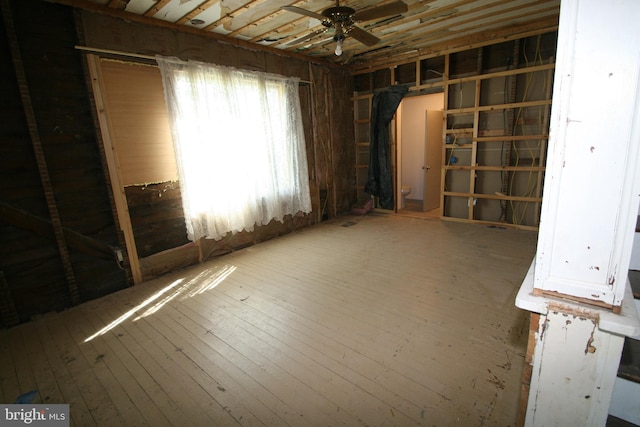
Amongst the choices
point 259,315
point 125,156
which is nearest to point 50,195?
point 125,156

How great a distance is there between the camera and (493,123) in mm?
4523

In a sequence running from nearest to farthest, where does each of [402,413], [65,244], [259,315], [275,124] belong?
1. [402,413]
2. [259,315]
3. [65,244]
4. [275,124]

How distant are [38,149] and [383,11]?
3227 mm

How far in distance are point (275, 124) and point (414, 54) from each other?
2590 mm

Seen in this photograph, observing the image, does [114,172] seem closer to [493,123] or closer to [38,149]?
[38,149]

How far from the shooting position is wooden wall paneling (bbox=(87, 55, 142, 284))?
2.85 metres

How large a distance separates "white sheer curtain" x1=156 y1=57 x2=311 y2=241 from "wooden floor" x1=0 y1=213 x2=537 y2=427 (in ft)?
2.68

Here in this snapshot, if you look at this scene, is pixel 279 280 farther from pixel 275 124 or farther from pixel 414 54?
pixel 414 54

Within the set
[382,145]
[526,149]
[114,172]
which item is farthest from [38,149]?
[526,149]

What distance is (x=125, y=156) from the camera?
312 centimetres

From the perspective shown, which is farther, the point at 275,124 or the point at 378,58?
the point at 378,58

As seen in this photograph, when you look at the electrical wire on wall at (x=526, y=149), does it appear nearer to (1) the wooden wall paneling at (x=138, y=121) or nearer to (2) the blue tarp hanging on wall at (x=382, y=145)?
(2) the blue tarp hanging on wall at (x=382, y=145)

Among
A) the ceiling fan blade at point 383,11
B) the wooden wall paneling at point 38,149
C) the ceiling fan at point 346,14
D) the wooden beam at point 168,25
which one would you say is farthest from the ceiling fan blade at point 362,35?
the wooden wall paneling at point 38,149

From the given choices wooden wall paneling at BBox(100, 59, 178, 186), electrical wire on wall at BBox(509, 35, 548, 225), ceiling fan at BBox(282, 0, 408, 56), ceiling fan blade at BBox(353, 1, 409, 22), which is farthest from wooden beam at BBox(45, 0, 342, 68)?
electrical wire on wall at BBox(509, 35, 548, 225)
